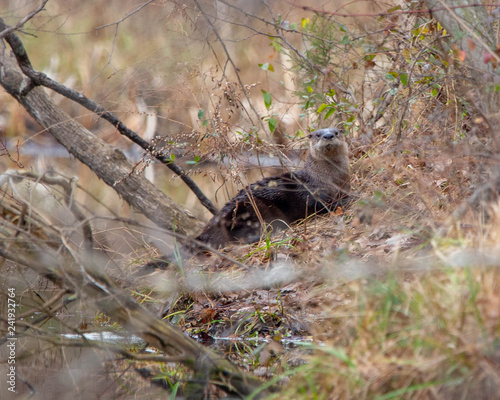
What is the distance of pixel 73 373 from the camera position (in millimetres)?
2650

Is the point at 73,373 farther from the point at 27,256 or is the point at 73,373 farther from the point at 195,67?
the point at 195,67

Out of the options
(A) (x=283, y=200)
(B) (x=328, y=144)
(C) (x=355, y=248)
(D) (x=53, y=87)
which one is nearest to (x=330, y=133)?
(B) (x=328, y=144)

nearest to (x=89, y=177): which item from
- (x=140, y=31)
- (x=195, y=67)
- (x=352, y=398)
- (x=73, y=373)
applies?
(x=140, y=31)

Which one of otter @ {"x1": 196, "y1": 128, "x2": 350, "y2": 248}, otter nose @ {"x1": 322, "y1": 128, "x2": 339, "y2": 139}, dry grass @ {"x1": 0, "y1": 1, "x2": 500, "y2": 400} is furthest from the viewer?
otter nose @ {"x1": 322, "y1": 128, "x2": 339, "y2": 139}

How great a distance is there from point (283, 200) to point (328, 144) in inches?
22.5

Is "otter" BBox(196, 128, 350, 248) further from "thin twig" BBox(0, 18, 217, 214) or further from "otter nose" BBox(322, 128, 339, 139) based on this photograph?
"thin twig" BBox(0, 18, 217, 214)

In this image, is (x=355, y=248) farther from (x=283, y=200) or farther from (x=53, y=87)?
(x=53, y=87)

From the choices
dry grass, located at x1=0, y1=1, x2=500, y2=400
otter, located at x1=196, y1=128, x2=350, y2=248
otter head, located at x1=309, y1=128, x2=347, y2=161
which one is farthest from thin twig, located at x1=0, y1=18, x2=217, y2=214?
otter head, located at x1=309, y1=128, x2=347, y2=161

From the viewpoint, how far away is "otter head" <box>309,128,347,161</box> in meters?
4.61

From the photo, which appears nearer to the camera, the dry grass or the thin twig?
the dry grass

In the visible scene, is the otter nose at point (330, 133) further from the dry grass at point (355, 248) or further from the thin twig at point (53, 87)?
the thin twig at point (53, 87)

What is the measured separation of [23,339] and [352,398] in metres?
1.95

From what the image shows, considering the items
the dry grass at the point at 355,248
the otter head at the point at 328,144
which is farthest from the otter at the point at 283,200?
the dry grass at the point at 355,248

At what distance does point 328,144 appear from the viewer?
462cm
